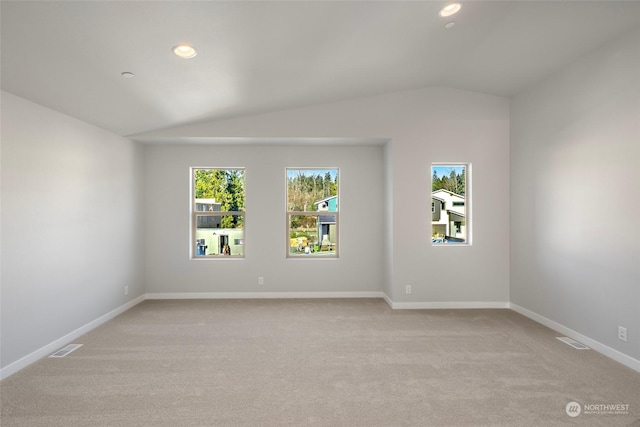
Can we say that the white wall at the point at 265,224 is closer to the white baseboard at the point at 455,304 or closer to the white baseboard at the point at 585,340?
the white baseboard at the point at 455,304

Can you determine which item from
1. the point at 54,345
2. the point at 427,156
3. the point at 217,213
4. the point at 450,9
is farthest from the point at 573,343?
the point at 54,345

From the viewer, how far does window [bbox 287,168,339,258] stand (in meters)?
5.07

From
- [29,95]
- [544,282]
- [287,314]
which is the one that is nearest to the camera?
[29,95]

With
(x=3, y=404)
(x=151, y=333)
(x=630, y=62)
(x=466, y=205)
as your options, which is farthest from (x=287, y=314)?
(x=630, y=62)

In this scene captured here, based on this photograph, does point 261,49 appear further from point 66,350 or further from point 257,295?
point 257,295

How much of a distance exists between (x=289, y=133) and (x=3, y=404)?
3767 mm

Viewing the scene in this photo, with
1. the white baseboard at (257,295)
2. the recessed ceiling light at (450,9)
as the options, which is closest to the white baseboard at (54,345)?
the white baseboard at (257,295)

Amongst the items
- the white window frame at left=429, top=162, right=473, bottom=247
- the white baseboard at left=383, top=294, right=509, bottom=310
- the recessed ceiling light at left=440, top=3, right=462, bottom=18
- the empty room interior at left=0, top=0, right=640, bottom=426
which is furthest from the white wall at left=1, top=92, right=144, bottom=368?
the white window frame at left=429, top=162, right=473, bottom=247

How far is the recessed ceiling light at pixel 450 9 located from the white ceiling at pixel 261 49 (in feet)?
0.22

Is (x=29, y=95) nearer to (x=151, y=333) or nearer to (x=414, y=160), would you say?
(x=151, y=333)

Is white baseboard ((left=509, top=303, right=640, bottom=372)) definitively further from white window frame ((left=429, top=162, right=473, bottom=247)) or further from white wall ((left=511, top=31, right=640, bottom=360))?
white window frame ((left=429, top=162, right=473, bottom=247))

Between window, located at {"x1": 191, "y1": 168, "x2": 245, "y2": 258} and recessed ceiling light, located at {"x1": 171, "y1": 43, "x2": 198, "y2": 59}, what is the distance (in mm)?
2545

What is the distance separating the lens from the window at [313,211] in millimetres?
5074

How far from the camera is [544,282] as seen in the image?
3781 mm
